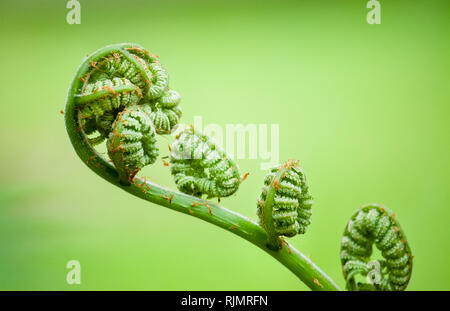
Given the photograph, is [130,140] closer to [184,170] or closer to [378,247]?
[184,170]

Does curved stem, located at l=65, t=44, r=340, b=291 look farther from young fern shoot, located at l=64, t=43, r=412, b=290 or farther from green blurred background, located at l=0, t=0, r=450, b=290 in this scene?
green blurred background, located at l=0, t=0, r=450, b=290

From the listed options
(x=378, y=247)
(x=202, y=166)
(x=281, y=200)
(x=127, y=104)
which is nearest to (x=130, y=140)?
(x=127, y=104)

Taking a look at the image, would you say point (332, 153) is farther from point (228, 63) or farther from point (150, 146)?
point (150, 146)

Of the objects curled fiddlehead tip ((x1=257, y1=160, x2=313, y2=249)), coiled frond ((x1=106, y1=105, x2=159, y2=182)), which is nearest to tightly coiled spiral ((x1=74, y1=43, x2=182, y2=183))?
coiled frond ((x1=106, y1=105, x2=159, y2=182))

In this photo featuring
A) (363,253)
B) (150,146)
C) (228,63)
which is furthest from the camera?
(228,63)
